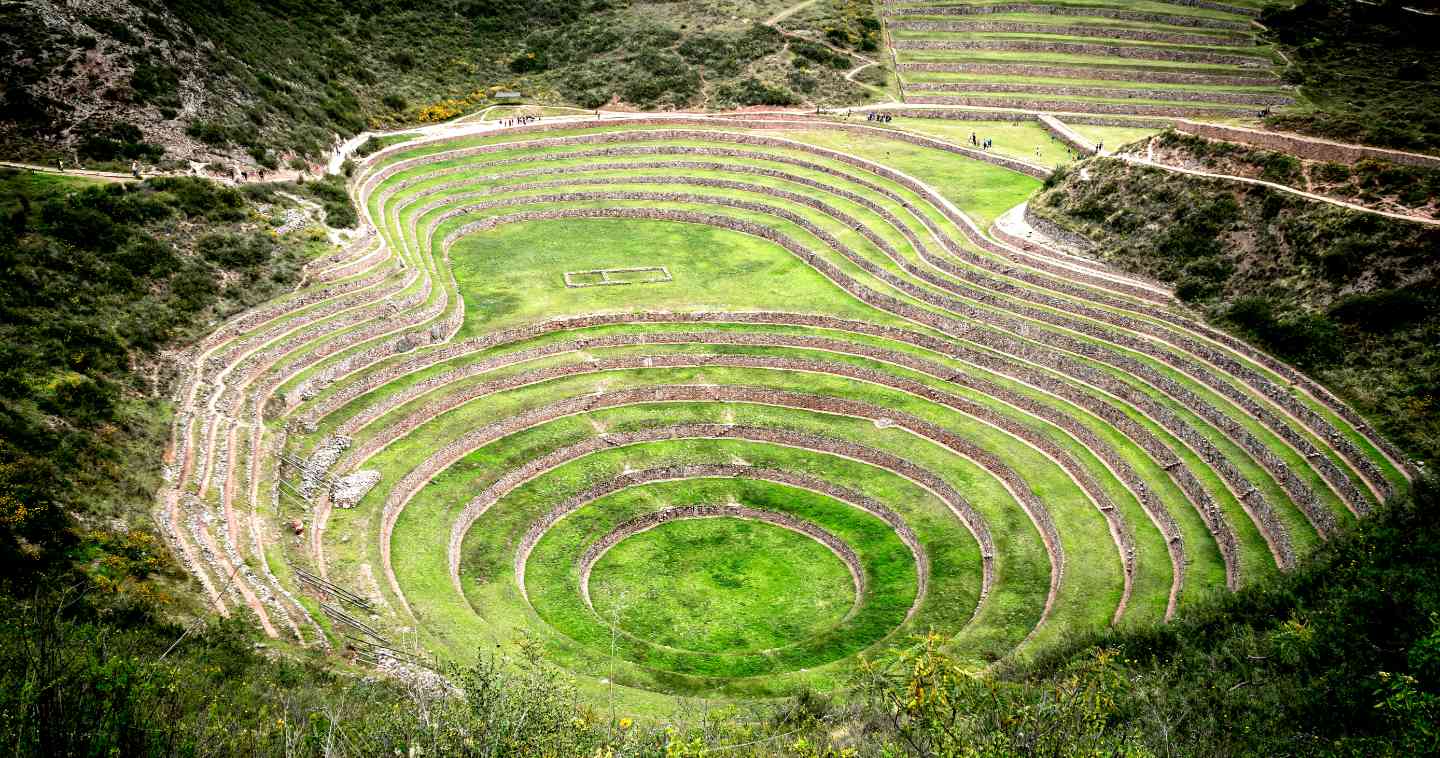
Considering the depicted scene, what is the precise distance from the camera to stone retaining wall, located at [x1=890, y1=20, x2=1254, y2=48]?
3019 inches

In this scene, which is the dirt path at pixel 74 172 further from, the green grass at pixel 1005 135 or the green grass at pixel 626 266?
the green grass at pixel 1005 135

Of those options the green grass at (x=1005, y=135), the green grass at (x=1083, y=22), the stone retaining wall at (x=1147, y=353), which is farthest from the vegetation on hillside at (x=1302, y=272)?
the green grass at (x=1083, y=22)

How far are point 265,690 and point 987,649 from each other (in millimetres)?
20405

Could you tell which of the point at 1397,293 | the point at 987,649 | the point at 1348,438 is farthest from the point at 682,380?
the point at 1397,293

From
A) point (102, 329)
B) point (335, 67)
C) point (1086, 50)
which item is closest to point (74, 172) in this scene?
point (102, 329)

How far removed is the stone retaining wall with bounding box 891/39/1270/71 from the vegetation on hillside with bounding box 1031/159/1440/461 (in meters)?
34.6

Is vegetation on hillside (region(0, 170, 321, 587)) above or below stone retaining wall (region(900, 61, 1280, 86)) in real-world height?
below

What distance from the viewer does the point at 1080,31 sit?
80.9 m

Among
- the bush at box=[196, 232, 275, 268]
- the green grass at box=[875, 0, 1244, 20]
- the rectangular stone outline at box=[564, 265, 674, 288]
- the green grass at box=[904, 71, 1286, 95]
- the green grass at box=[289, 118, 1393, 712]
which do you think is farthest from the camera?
the green grass at box=[875, 0, 1244, 20]

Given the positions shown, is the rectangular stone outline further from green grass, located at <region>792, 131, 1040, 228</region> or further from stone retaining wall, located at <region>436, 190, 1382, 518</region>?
green grass, located at <region>792, 131, 1040, 228</region>

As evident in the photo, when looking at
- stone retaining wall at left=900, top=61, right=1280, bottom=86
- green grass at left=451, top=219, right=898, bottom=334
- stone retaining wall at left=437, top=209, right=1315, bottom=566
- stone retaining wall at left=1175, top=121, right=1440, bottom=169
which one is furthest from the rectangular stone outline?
stone retaining wall at left=900, top=61, right=1280, bottom=86

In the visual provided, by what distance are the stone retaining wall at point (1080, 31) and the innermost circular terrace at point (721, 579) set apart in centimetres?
6442

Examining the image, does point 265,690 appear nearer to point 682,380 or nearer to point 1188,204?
point 682,380

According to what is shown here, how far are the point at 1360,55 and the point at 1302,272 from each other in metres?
47.2
